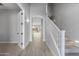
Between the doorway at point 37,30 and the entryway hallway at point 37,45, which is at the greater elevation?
the doorway at point 37,30

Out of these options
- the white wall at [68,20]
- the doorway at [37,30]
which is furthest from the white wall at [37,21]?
the white wall at [68,20]

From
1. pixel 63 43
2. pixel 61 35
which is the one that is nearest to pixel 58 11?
pixel 61 35

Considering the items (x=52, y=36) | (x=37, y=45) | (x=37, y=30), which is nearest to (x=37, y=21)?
(x=37, y=30)

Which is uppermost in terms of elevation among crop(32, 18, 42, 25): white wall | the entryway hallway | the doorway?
crop(32, 18, 42, 25): white wall

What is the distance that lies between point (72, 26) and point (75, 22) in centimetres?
16

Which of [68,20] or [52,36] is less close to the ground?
[68,20]

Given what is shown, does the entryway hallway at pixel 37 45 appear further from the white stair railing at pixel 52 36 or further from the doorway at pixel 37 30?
the white stair railing at pixel 52 36

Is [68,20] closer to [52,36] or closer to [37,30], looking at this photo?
[37,30]

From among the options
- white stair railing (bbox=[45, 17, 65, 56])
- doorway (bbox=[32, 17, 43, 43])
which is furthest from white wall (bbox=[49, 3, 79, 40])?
doorway (bbox=[32, 17, 43, 43])

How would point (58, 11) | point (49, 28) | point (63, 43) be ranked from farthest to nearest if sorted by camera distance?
point (49, 28), point (58, 11), point (63, 43)

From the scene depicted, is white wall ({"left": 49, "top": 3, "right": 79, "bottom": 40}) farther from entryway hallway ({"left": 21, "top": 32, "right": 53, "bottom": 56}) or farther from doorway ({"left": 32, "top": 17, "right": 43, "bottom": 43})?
entryway hallway ({"left": 21, "top": 32, "right": 53, "bottom": 56})

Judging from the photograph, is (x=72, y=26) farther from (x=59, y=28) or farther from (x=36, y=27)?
(x=36, y=27)

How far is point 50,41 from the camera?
3.65 metres

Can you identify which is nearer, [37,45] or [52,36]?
[37,45]
